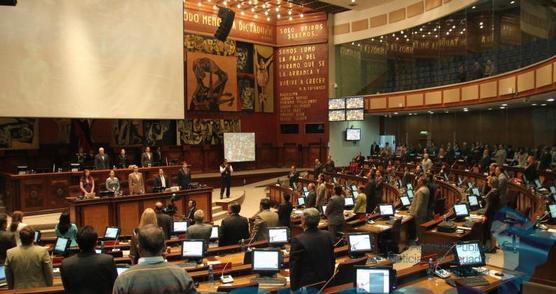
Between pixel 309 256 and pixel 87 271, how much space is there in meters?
2.10

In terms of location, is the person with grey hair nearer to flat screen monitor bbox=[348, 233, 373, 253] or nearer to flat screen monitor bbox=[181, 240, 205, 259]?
flat screen monitor bbox=[181, 240, 205, 259]

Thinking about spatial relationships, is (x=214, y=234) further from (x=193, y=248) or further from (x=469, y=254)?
(x=469, y=254)

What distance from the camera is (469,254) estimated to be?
5.92 m

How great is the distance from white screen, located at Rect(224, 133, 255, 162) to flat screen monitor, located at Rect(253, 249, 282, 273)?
53.6 ft

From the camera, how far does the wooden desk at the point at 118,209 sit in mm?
11461

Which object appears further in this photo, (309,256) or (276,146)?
(276,146)

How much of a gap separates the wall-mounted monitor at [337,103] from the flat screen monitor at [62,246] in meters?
18.0

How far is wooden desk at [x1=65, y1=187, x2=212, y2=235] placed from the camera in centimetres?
1146

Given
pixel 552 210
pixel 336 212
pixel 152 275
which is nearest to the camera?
pixel 152 275

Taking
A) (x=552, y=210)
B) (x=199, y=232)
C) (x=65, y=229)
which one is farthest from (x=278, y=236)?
(x=552, y=210)

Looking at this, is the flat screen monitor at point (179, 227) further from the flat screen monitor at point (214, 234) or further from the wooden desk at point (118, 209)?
the wooden desk at point (118, 209)

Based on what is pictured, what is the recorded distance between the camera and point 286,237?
7477 mm

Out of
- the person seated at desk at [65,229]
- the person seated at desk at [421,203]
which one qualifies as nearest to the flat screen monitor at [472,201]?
the person seated at desk at [421,203]

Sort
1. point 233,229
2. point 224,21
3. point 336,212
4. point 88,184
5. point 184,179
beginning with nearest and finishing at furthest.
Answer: point 233,229 → point 336,212 → point 88,184 → point 184,179 → point 224,21
